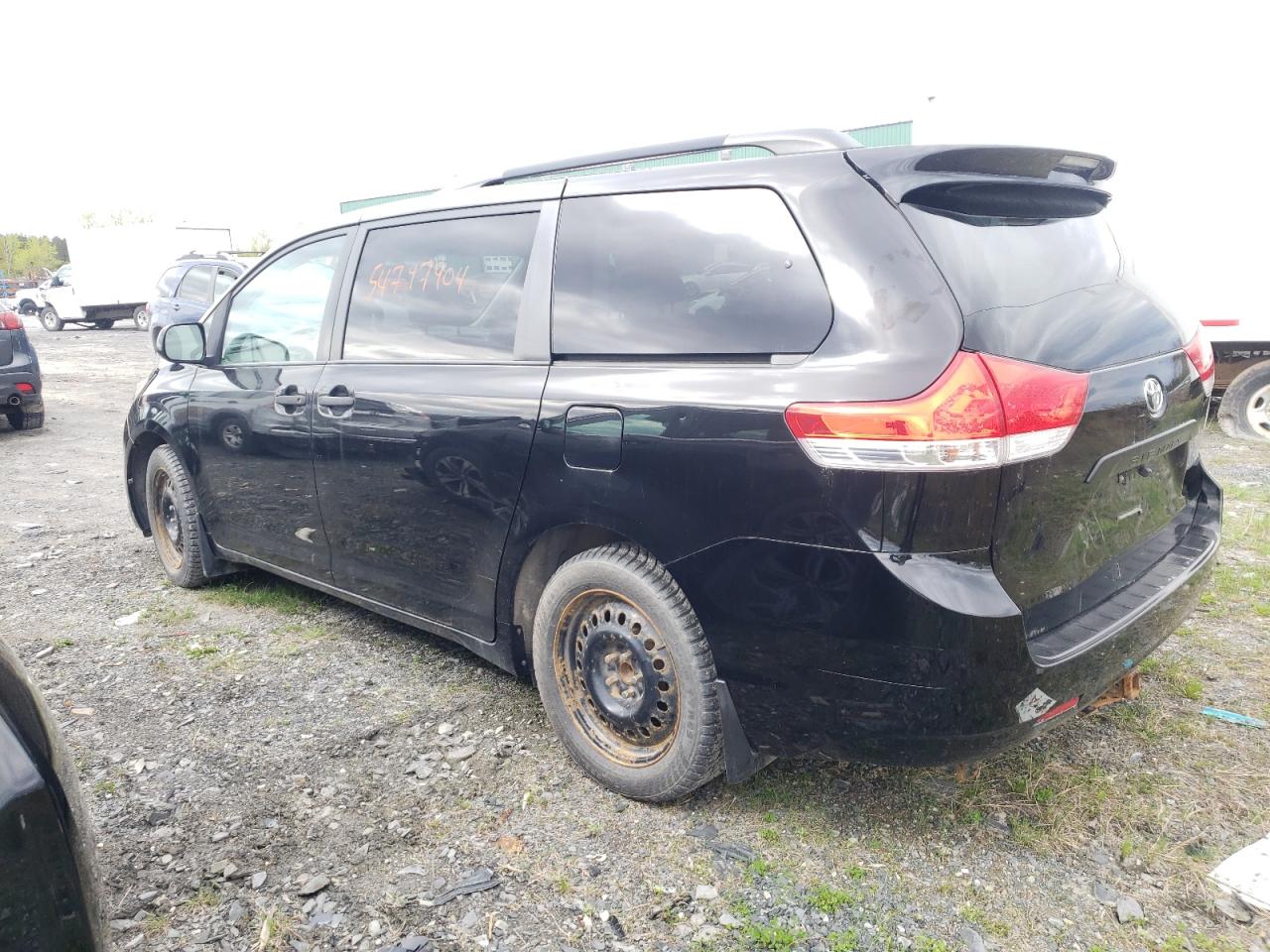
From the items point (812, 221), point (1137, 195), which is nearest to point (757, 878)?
point (812, 221)

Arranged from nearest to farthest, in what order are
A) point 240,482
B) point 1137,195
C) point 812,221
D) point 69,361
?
point 812,221
point 240,482
point 1137,195
point 69,361

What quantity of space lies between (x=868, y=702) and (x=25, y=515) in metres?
6.46

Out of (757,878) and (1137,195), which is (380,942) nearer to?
(757,878)

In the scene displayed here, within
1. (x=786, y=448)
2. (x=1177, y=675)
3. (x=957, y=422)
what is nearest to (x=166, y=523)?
(x=786, y=448)

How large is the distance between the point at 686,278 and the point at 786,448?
2.07ft

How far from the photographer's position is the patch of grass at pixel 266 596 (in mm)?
4484

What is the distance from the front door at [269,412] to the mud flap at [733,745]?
2016 mm

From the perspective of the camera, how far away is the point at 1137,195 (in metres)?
8.15

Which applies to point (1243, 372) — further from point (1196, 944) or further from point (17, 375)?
point (17, 375)

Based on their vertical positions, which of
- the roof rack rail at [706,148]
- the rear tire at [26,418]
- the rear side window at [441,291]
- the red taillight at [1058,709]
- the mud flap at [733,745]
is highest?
the roof rack rail at [706,148]

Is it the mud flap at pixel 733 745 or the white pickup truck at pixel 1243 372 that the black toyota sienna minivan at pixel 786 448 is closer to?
the mud flap at pixel 733 745

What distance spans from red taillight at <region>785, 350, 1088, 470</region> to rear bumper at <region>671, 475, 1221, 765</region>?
228mm

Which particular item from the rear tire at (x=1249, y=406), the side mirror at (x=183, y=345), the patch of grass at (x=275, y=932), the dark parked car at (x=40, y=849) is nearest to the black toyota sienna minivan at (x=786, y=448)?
the patch of grass at (x=275, y=932)

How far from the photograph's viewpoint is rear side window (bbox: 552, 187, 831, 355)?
7.60 ft
